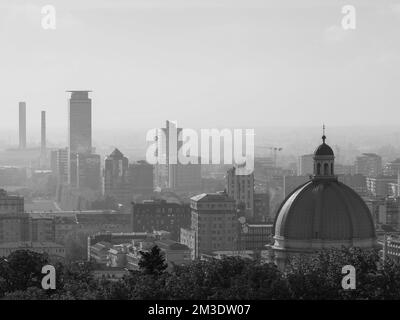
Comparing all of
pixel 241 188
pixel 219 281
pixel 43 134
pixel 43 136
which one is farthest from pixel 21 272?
pixel 43 136

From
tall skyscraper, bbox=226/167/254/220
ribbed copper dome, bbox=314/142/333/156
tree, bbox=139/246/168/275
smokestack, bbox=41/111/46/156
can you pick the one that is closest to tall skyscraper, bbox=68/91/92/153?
smokestack, bbox=41/111/46/156

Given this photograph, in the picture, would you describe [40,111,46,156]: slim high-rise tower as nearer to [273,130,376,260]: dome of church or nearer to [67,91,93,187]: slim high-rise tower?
[67,91,93,187]: slim high-rise tower

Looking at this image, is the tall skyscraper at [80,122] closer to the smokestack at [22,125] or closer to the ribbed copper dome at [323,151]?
the smokestack at [22,125]

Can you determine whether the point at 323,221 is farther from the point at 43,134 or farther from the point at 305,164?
the point at 43,134

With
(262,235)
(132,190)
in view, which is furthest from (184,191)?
(262,235)

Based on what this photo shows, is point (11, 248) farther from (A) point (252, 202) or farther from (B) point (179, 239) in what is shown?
(A) point (252, 202)

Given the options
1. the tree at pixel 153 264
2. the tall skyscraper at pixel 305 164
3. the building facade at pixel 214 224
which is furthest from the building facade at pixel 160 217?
the tree at pixel 153 264
